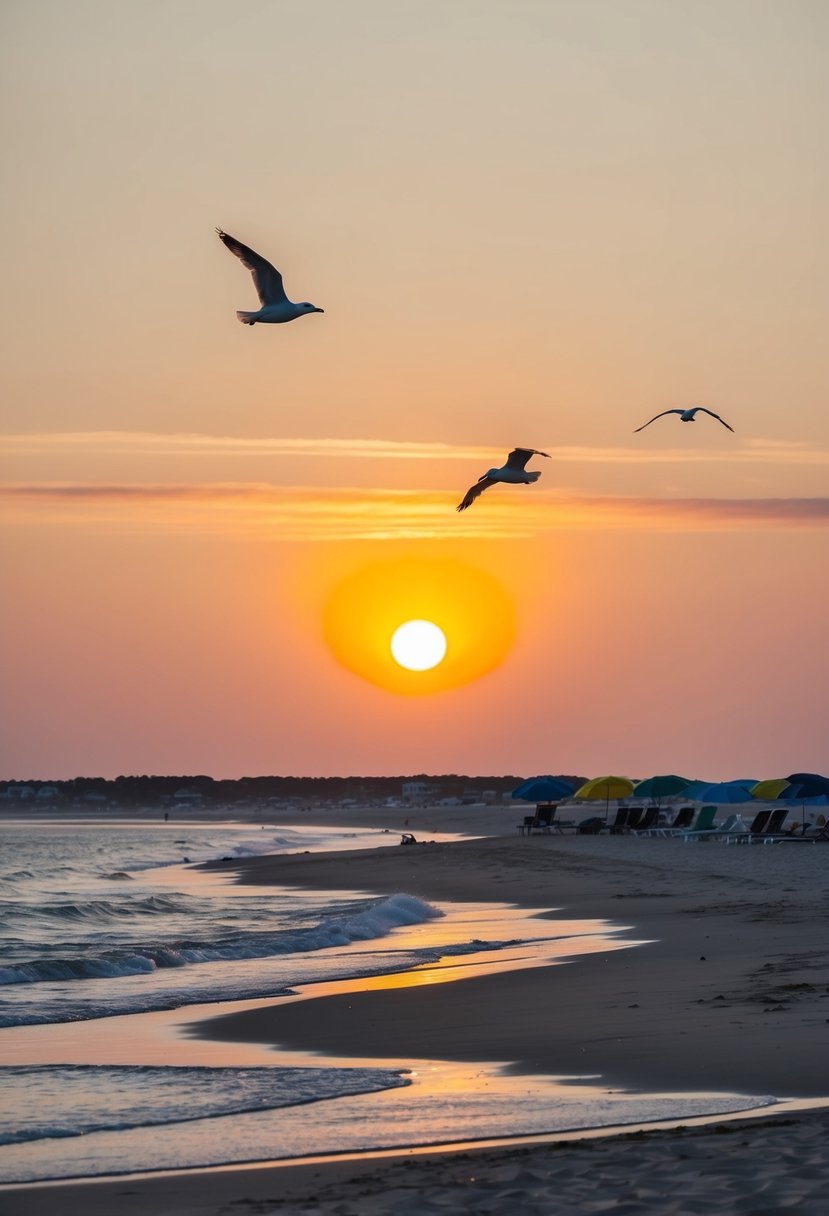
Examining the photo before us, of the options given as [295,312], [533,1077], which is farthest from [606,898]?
[533,1077]

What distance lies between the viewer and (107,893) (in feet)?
123

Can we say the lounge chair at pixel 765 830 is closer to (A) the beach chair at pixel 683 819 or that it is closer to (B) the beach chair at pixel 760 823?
(B) the beach chair at pixel 760 823

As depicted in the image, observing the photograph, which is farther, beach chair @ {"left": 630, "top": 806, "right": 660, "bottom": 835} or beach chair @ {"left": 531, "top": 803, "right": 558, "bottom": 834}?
beach chair @ {"left": 531, "top": 803, "right": 558, "bottom": 834}

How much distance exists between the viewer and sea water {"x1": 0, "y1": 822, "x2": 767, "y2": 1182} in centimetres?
923

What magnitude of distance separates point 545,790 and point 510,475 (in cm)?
3143

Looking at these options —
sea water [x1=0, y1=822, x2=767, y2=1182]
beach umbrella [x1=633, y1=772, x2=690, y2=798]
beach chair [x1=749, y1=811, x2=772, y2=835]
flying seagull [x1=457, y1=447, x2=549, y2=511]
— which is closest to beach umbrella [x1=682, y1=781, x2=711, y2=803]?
beach umbrella [x1=633, y1=772, x2=690, y2=798]

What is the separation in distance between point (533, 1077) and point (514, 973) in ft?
20.2

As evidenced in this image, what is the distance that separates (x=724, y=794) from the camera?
168ft

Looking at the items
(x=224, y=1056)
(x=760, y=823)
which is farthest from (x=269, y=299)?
(x=760, y=823)

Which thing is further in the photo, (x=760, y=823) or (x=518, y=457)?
(x=760, y=823)

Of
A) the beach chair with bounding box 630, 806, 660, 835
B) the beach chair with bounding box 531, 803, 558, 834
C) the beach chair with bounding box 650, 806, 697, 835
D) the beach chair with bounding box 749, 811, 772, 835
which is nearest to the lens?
the beach chair with bounding box 749, 811, 772, 835

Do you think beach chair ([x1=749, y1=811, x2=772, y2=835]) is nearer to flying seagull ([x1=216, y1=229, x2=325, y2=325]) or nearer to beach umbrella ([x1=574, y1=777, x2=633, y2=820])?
beach umbrella ([x1=574, y1=777, x2=633, y2=820])

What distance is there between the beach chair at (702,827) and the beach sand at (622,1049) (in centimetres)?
1861

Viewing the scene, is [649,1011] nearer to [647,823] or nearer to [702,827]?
[702,827]
